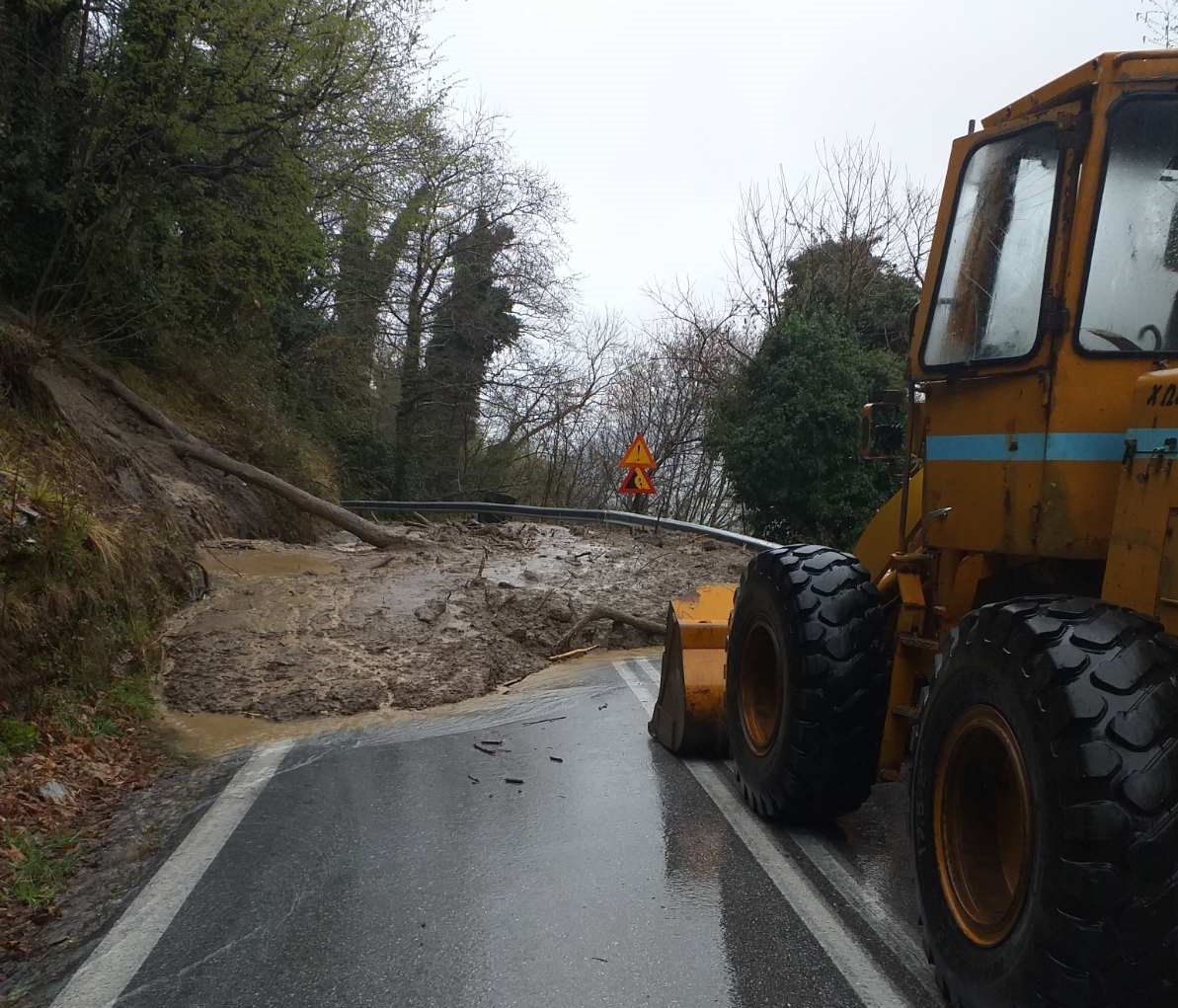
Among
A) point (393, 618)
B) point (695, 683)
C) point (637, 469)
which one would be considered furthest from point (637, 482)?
point (695, 683)

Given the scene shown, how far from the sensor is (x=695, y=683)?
6.28 meters

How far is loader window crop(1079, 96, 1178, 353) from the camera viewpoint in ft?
11.7

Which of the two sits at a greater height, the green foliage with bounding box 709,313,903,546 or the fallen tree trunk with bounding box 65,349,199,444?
the green foliage with bounding box 709,313,903,546

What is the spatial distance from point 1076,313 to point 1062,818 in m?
1.76

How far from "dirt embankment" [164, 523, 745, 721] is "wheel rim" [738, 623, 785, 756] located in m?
3.32

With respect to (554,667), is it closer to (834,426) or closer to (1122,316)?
(1122,316)

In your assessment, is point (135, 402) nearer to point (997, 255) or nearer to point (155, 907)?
point (155, 907)

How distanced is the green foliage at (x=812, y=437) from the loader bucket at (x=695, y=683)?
1630 centimetres

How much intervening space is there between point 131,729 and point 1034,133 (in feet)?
20.9

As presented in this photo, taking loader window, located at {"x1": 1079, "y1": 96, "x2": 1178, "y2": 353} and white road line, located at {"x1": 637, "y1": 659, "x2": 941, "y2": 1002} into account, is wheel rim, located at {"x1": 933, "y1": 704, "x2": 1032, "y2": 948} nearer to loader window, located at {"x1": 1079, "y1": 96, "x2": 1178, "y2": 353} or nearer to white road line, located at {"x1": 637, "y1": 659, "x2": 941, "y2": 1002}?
white road line, located at {"x1": 637, "y1": 659, "x2": 941, "y2": 1002}

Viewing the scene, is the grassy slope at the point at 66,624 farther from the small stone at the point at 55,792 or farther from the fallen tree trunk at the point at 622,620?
the fallen tree trunk at the point at 622,620

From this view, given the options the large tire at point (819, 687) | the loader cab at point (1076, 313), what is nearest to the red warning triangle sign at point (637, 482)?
the large tire at point (819, 687)

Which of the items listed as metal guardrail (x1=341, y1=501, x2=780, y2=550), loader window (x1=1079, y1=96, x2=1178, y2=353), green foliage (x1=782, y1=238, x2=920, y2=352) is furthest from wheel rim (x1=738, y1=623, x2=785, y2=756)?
green foliage (x1=782, y1=238, x2=920, y2=352)

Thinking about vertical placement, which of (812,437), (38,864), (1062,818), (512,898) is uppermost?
(812,437)
